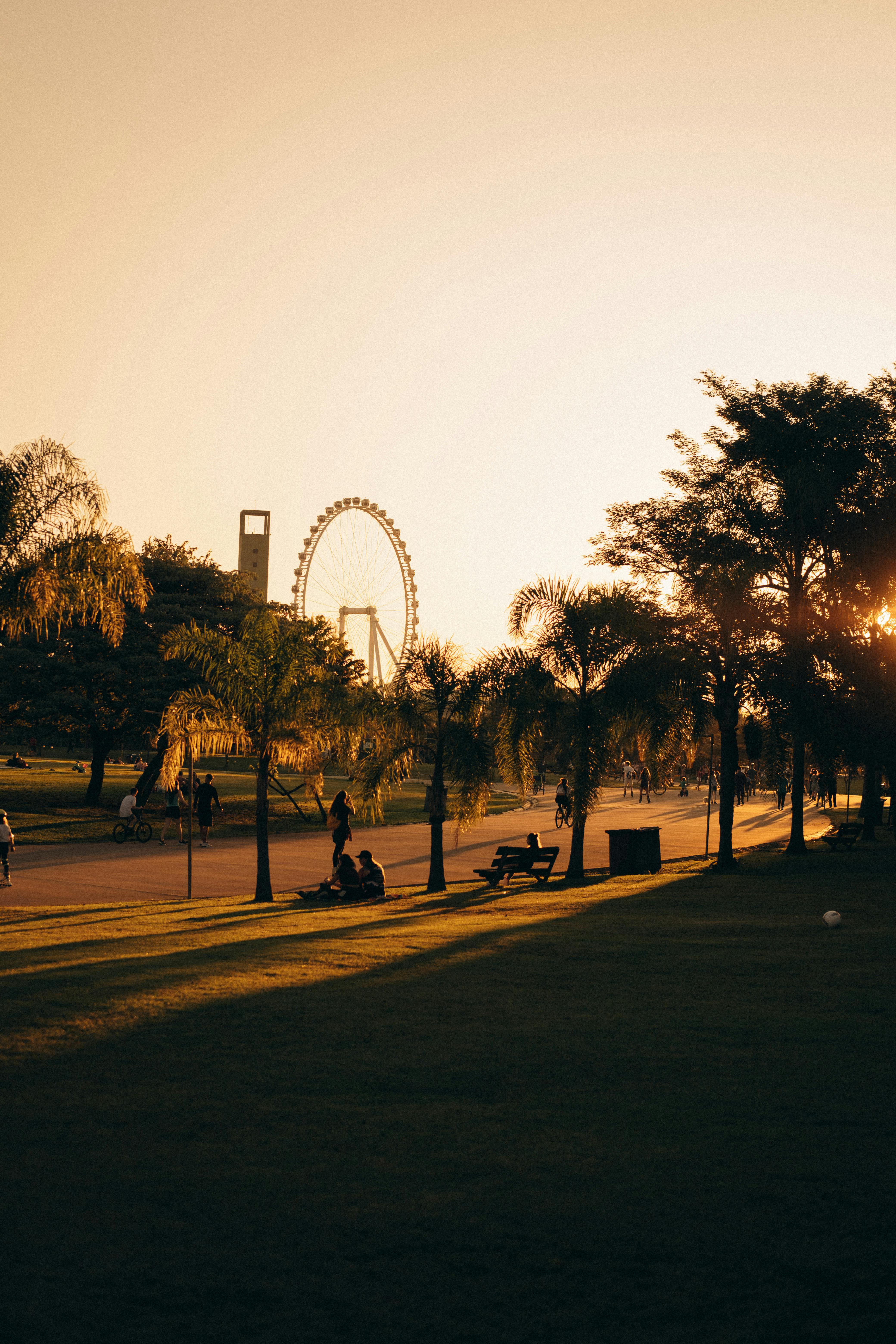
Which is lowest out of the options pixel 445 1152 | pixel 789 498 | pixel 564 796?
pixel 445 1152

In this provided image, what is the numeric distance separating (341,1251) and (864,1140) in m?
2.88

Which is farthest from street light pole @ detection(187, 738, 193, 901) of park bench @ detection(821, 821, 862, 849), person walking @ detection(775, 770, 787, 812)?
person walking @ detection(775, 770, 787, 812)

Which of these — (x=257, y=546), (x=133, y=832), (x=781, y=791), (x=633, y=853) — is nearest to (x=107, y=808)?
(x=133, y=832)

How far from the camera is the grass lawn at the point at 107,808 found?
3156 cm

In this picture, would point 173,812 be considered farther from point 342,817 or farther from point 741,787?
point 741,787

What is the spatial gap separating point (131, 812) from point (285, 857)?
4.72m

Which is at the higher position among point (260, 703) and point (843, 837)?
point (260, 703)

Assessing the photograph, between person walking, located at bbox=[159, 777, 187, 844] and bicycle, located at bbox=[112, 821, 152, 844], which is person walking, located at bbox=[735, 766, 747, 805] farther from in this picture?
bicycle, located at bbox=[112, 821, 152, 844]

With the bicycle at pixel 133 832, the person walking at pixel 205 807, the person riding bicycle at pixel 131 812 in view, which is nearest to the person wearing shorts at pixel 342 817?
the person walking at pixel 205 807

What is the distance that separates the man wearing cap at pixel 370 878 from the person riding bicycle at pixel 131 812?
465 inches

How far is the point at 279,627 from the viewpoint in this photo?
774 inches

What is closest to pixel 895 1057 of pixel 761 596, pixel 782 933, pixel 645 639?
pixel 782 933

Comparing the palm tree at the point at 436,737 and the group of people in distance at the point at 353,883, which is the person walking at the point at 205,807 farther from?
the group of people in distance at the point at 353,883

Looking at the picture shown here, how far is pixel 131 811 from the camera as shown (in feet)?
96.7
